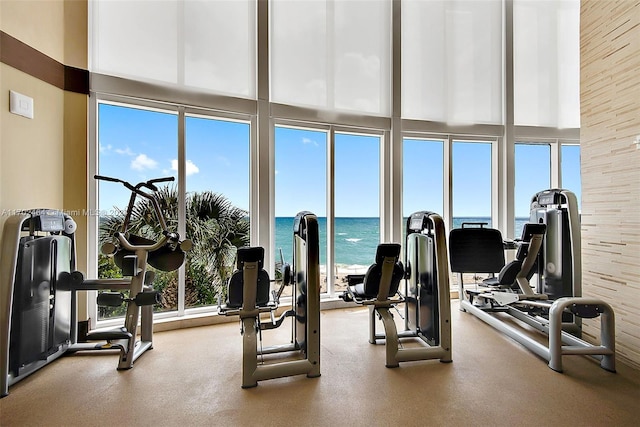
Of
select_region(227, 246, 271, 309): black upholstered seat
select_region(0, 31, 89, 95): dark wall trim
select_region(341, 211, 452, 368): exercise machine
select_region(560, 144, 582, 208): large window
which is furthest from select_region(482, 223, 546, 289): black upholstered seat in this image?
select_region(0, 31, 89, 95): dark wall trim

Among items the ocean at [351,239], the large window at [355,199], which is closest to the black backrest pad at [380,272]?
the large window at [355,199]

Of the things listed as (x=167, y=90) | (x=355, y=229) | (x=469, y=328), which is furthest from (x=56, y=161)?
(x=355, y=229)

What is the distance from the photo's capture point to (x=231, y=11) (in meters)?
3.97

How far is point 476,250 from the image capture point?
3.89 m

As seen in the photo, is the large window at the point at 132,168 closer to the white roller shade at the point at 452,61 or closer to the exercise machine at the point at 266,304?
the exercise machine at the point at 266,304

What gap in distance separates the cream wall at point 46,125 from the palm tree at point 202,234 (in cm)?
67

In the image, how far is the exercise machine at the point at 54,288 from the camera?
2227mm

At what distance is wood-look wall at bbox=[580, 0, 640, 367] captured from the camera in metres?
2.55

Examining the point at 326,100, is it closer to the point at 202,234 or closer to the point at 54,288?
the point at 202,234

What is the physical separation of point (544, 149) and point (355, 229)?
15.5 metres

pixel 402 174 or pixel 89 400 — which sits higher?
pixel 402 174

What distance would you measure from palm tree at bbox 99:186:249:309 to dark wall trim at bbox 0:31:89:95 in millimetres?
1319

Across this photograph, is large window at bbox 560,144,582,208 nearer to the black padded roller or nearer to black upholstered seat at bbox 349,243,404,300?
black upholstered seat at bbox 349,243,404,300

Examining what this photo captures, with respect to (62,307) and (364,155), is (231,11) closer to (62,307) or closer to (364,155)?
(62,307)
